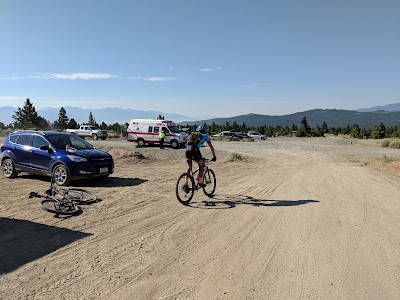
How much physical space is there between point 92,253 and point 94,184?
243 inches

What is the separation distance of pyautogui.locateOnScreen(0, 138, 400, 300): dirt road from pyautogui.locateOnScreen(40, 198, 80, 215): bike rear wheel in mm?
190

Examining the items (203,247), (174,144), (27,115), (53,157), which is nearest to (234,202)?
(203,247)

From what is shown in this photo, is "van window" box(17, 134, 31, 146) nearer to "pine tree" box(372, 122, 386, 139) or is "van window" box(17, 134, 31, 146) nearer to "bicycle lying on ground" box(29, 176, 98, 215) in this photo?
"bicycle lying on ground" box(29, 176, 98, 215)

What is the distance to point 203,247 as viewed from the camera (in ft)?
17.9

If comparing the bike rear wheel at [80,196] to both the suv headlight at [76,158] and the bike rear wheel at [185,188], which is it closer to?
the suv headlight at [76,158]

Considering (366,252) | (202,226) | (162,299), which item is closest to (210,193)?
(202,226)

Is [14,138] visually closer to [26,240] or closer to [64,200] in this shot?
[64,200]

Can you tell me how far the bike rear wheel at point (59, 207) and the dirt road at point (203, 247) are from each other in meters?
0.19

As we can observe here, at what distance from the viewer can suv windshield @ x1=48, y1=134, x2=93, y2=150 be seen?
11062mm

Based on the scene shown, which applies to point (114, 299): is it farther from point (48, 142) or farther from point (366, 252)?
point (48, 142)

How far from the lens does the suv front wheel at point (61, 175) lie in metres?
10.2

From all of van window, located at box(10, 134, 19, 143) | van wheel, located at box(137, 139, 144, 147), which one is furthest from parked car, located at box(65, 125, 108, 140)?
van window, located at box(10, 134, 19, 143)

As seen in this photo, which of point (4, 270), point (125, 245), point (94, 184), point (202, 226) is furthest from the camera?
point (94, 184)

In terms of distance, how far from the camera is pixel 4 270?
4.40 m
